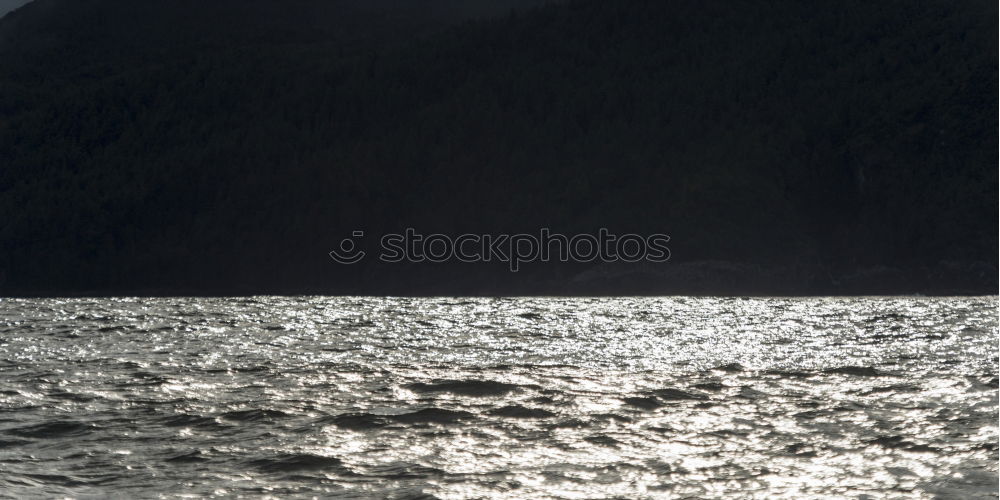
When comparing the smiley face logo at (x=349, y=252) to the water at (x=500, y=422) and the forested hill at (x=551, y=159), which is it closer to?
the forested hill at (x=551, y=159)

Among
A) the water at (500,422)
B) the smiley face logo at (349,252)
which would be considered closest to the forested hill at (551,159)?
the smiley face logo at (349,252)

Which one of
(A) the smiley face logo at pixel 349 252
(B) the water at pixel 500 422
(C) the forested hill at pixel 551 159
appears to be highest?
(C) the forested hill at pixel 551 159

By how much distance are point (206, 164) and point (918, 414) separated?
165470 millimetres

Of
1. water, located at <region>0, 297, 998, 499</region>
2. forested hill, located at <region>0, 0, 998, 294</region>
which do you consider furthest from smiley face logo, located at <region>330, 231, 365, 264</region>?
water, located at <region>0, 297, 998, 499</region>

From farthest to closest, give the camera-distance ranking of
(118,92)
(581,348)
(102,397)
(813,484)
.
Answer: (118,92) < (581,348) < (102,397) < (813,484)

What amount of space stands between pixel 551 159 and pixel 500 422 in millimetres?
155515

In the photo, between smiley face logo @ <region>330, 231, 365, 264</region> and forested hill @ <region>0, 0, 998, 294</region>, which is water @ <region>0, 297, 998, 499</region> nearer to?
forested hill @ <region>0, 0, 998, 294</region>

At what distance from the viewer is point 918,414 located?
1795cm

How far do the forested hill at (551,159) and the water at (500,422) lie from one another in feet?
364

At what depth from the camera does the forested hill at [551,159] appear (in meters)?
148

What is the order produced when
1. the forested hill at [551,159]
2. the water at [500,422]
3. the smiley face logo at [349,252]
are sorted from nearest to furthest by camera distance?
1. the water at [500,422]
2. the forested hill at [551,159]
3. the smiley face logo at [349,252]

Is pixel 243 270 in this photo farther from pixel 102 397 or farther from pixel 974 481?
pixel 974 481

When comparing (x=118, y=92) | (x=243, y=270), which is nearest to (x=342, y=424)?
(x=243, y=270)

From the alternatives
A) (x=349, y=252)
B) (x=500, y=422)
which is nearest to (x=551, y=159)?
(x=349, y=252)
